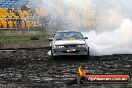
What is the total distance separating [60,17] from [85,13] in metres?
2.06

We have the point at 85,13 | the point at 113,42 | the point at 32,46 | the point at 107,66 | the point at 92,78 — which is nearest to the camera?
the point at 92,78

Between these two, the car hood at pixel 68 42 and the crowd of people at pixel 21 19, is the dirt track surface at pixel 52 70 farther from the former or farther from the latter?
the crowd of people at pixel 21 19

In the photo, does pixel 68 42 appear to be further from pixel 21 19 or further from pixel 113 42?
pixel 21 19

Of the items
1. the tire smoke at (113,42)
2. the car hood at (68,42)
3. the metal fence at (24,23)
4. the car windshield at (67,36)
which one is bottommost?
the metal fence at (24,23)

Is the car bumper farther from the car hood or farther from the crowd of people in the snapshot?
the crowd of people

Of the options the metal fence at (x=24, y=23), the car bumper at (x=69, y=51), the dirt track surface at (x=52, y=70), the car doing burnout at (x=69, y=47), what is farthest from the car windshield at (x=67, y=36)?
the metal fence at (x=24, y=23)

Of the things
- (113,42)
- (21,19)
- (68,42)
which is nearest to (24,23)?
(21,19)

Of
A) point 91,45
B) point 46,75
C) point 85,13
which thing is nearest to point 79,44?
point 91,45

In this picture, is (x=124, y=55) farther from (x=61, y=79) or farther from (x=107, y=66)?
(x=61, y=79)

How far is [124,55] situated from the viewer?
71.2 feet

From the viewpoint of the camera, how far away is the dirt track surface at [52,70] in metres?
12.3

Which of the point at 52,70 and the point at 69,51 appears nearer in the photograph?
the point at 52,70

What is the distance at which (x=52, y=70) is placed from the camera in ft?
52.0

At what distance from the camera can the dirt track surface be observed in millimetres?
12320
